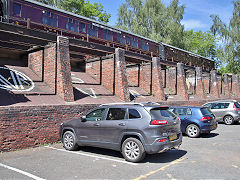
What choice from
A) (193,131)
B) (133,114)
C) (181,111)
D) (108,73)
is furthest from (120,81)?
(133,114)

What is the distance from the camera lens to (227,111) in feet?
43.3

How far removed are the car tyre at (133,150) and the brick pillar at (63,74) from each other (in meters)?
5.20

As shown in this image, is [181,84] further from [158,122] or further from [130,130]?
[130,130]

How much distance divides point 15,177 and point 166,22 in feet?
121

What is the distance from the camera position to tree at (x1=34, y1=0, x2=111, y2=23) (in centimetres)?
3244

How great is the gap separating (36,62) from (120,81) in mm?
5325

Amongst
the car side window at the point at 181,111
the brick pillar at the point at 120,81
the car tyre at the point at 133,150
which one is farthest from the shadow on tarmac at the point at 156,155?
Result: the brick pillar at the point at 120,81

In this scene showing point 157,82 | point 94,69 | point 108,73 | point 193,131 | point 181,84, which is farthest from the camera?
point 181,84

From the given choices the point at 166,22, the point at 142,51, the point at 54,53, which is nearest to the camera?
the point at 54,53

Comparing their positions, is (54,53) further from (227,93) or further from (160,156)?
(227,93)

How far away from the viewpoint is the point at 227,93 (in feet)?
108

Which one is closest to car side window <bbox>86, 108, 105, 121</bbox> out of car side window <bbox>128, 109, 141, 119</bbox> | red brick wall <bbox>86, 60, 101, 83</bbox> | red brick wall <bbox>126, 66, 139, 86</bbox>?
car side window <bbox>128, 109, 141, 119</bbox>

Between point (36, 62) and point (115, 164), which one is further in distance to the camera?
point (36, 62)

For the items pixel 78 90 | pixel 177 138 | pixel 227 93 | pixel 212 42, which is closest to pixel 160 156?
pixel 177 138
